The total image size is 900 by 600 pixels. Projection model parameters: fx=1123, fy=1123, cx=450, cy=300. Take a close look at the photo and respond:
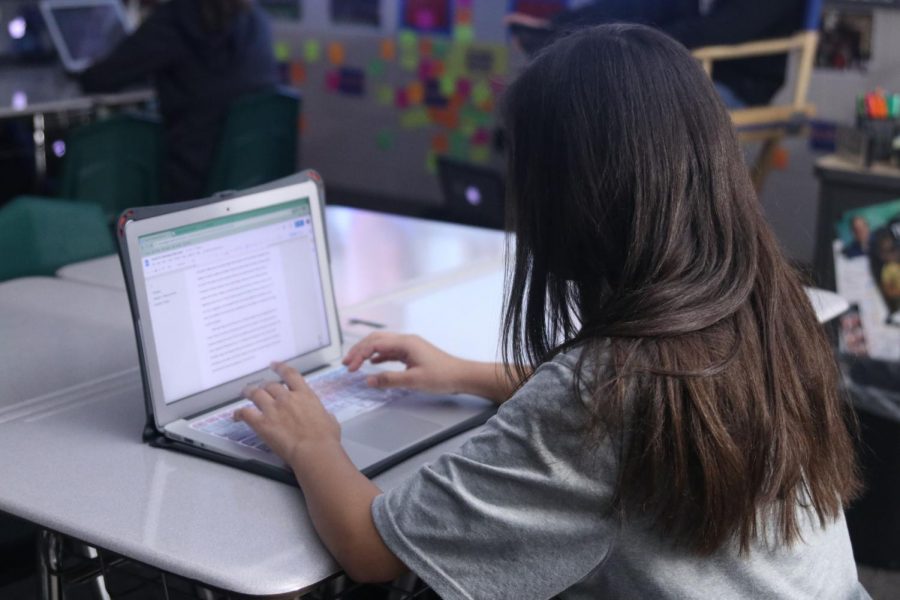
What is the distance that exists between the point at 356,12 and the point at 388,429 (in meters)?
4.51

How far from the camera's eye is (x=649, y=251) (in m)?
1.00

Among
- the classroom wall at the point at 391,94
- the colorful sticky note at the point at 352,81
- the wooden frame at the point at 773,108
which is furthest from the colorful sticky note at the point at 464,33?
the wooden frame at the point at 773,108

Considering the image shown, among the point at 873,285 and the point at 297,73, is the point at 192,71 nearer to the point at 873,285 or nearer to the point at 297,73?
the point at 297,73

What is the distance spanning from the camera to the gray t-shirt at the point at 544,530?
38.7 inches

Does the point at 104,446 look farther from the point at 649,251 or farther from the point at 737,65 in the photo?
the point at 737,65

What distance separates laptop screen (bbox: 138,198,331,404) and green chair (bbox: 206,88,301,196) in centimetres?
218

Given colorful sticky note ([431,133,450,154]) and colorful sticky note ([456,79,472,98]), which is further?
colorful sticky note ([431,133,450,154])

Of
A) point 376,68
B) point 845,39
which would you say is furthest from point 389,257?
point 376,68

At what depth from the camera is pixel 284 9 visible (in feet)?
19.4

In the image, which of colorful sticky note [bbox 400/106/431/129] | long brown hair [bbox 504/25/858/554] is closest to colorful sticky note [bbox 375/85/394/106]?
colorful sticky note [bbox 400/106/431/129]

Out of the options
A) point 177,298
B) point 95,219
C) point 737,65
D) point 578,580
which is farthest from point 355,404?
point 737,65

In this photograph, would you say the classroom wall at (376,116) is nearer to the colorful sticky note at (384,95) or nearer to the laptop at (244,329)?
the colorful sticky note at (384,95)

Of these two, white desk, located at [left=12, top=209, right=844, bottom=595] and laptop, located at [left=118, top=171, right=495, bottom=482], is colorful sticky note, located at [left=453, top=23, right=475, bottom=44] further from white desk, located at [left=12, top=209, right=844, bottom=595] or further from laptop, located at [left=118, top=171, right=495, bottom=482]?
laptop, located at [left=118, top=171, right=495, bottom=482]

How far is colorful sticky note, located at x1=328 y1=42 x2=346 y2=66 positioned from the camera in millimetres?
5719
